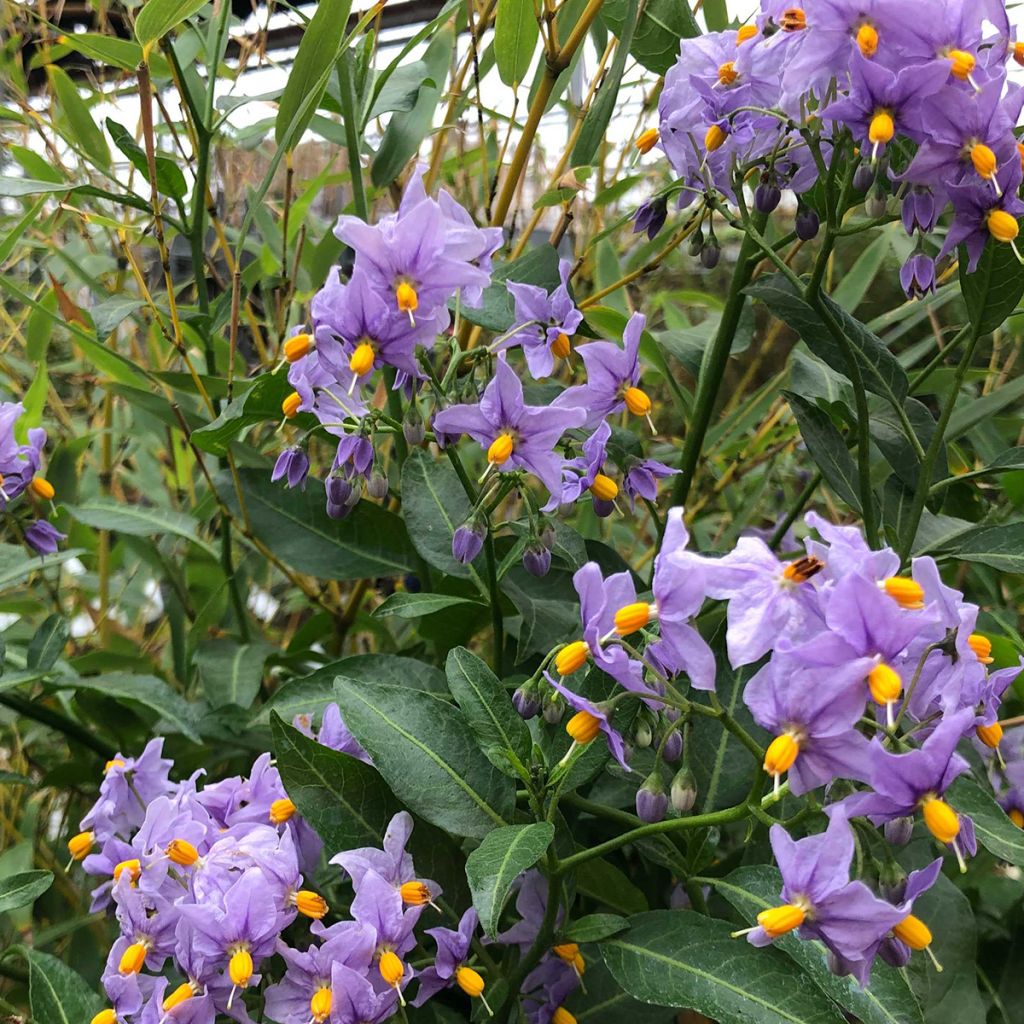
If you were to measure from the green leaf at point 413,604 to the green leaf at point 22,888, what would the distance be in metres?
0.28

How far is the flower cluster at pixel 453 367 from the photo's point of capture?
1.97 feet

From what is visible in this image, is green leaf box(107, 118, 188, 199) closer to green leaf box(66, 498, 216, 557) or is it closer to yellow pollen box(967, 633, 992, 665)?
green leaf box(66, 498, 216, 557)

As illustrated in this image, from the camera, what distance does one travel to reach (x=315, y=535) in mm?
870

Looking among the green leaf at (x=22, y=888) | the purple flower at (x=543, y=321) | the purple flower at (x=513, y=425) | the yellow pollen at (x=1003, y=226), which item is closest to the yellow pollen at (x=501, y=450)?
the purple flower at (x=513, y=425)

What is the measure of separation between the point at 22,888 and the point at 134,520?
→ 1.22ft

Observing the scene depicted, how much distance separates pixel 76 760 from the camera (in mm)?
970

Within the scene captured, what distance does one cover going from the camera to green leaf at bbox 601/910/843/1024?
49cm

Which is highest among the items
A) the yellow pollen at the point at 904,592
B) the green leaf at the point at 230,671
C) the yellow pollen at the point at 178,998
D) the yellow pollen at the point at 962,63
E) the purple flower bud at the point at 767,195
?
the yellow pollen at the point at 962,63

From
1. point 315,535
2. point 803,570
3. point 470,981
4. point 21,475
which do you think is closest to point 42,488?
point 21,475

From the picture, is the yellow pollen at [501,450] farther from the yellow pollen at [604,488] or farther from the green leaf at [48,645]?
the green leaf at [48,645]

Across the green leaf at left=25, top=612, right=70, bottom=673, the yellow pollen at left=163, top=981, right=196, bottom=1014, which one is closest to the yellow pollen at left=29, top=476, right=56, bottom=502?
the green leaf at left=25, top=612, right=70, bottom=673

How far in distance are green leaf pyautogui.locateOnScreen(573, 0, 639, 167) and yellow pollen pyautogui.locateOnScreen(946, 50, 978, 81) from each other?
0.28 meters

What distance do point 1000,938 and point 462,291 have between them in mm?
683

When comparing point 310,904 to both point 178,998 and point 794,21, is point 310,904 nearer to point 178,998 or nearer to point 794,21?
point 178,998
